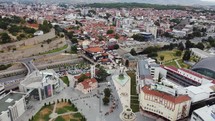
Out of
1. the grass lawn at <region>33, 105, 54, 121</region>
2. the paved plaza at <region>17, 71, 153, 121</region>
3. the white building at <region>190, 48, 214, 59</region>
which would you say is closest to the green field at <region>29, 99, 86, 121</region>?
the grass lawn at <region>33, 105, 54, 121</region>

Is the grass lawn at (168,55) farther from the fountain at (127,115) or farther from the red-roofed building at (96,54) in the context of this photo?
the fountain at (127,115)

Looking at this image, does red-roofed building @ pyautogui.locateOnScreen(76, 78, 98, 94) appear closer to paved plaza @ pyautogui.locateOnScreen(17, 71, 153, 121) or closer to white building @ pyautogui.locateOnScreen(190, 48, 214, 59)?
paved plaza @ pyautogui.locateOnScreen(17, 71, 153, 121)

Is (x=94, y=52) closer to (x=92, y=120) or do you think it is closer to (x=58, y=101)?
(x=58, y=101)

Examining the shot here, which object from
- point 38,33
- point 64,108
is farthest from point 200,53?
point 38,33

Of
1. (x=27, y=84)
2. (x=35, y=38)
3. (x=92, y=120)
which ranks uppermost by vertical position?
(x=35, y=38)

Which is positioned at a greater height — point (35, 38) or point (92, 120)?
point (35, 38)

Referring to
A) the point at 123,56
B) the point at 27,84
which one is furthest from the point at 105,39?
the point at 27,84
